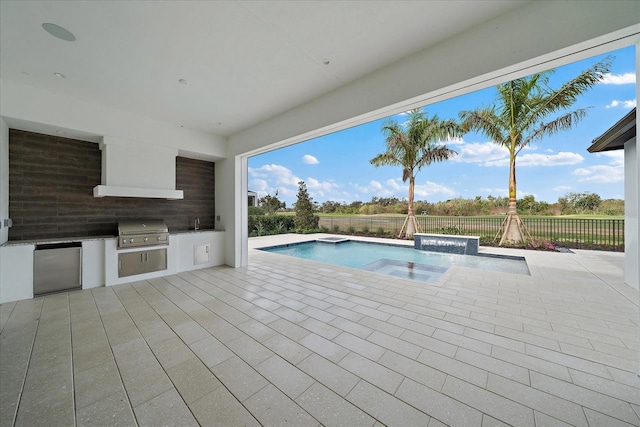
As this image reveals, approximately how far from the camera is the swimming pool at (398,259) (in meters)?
5.09

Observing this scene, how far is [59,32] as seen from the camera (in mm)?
2256

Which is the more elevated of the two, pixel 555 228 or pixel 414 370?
pixel 555 228

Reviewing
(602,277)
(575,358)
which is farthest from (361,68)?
(602,277)

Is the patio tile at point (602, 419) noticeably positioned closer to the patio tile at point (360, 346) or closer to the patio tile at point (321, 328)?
the patio tile at point (360, 346)

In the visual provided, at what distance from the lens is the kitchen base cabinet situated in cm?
410

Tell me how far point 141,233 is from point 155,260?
1.88 feet

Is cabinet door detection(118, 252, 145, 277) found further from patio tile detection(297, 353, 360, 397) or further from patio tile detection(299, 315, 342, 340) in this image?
patio tile detection(297, 353, 360, 397)

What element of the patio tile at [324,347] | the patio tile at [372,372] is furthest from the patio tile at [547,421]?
the patio tile at [324,347]

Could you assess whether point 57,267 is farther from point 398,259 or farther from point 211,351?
point 398,259

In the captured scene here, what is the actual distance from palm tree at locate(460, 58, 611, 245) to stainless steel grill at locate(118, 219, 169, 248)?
9703 millimetres

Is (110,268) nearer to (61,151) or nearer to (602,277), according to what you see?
(61,151)

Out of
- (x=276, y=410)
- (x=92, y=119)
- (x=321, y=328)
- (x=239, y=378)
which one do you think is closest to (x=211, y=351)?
(x=239, y=378)

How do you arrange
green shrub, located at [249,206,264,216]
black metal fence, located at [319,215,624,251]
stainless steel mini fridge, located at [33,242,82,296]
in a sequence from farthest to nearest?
green shrub, located at [249,206,264,216] < black metal fence, located at [319,215,624,251] < stainless steel mini fridge, located at [33,242,82,296]

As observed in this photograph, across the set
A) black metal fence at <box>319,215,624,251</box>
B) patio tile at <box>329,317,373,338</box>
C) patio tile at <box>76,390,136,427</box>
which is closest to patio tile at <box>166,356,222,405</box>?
patio tile at <box>76,390,136,427</box>
